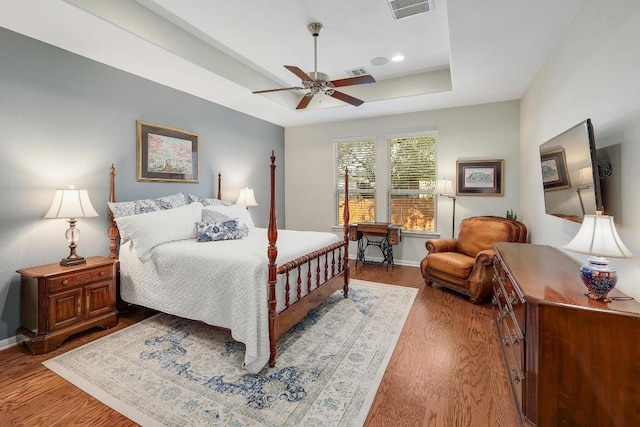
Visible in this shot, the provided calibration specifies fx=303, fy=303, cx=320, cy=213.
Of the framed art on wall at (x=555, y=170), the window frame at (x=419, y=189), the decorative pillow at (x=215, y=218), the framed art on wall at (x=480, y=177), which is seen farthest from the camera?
the window frame at (x=419, y=189)

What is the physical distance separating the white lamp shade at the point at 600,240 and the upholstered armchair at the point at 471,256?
205cm

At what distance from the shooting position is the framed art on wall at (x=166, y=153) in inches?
144

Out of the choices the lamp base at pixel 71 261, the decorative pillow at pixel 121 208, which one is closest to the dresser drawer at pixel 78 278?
the lamp base at pixel 71 261

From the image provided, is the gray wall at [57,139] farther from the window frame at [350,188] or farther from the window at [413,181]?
the window at [413,181]

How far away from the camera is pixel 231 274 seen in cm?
238

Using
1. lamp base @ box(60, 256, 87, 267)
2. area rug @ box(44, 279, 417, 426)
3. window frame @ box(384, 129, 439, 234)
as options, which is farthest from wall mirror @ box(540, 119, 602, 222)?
lamp base @ box(60, 256, 87, 267)

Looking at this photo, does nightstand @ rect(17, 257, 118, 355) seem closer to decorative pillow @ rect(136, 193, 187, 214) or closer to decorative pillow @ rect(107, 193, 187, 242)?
decorative pillow @ rect(107, 193, 187, 242)

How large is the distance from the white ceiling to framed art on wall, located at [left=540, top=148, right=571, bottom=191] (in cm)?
107

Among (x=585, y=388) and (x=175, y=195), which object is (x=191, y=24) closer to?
(x=175, y=195)

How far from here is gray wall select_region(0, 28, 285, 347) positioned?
2.59 m

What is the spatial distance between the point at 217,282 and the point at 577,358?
2.29 metres

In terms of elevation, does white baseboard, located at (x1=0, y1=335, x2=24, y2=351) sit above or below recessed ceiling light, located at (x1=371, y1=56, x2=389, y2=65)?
below

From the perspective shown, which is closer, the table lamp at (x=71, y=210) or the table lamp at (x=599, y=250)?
the table lamp at (x=599, y=250)

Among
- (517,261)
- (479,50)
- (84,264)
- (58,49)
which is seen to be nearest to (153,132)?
(58,49)
